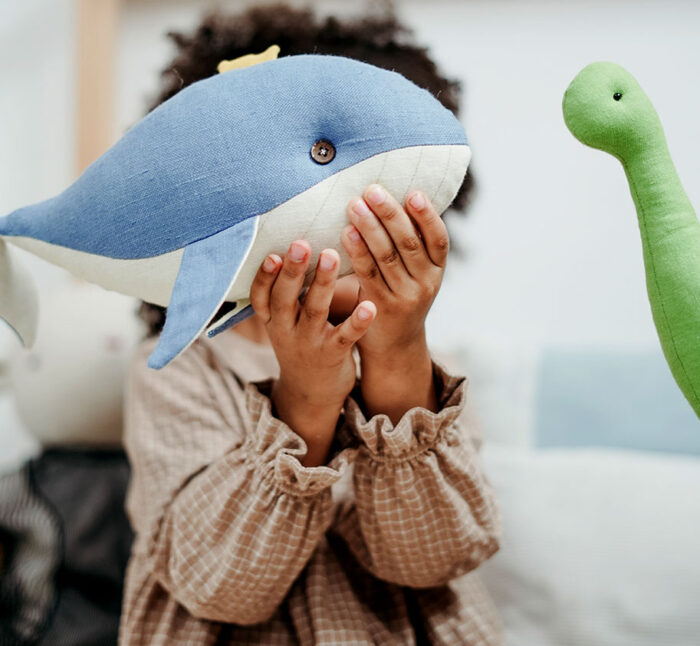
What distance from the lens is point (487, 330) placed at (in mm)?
1017

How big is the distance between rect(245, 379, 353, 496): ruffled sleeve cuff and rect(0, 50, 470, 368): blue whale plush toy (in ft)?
0.35

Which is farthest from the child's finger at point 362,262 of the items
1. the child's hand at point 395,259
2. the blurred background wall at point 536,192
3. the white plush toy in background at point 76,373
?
the white plush toy in background at point 76,373

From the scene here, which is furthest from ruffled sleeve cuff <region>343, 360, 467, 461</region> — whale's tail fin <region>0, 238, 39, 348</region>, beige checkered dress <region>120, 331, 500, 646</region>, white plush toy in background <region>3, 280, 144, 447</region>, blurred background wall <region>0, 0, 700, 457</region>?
white plush toy in background <region>3, 280, 144, 447</region>

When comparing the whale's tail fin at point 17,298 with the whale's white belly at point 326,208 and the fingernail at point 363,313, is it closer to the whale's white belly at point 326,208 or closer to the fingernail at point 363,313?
the whale's white belly at point 326,208

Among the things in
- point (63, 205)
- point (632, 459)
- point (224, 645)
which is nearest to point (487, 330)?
point (632, 459)

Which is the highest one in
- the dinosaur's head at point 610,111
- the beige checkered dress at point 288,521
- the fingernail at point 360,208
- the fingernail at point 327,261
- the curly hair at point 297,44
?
the curly hair at point 297,44

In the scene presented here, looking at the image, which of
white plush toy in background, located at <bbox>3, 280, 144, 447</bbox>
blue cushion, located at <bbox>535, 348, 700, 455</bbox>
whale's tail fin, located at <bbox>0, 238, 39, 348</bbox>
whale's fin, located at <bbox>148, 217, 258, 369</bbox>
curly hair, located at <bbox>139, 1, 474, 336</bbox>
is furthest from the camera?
white plush toy in background, located at <bbox>3, 280, 144, 447</bbox>

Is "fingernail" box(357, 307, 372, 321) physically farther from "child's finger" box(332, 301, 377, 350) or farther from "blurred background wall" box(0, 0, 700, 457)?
"blurred background wall" box(0, 0, 700, 457)

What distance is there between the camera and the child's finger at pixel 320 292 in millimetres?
376

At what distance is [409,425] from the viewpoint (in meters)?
0.46

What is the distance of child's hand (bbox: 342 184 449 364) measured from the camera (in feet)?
1.22

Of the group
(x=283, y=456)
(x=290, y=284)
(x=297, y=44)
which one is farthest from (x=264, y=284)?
(x=297, y=44)

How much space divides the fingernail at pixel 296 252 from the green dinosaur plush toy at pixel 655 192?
0.15 m

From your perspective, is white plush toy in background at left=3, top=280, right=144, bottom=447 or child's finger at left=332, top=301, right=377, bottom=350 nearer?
child's finger at left=332, top=301, right=377, bottom=350
